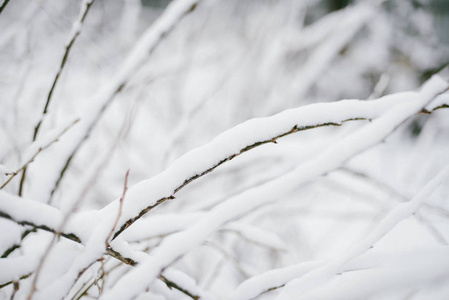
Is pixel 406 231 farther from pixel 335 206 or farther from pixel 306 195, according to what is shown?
pixel 306 195

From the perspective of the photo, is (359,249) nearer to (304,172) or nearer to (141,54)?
(304,172)

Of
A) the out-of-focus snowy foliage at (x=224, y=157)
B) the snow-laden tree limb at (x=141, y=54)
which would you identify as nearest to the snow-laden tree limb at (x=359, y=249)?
the out-of-focus snowy foliage at (x=224, y=157)

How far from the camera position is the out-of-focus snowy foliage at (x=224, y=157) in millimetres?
284

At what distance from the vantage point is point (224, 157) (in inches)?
11.1

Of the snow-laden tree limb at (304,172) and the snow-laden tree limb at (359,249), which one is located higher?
the snow-laden tree limb at (304,172)

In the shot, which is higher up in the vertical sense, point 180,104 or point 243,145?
point 180,104

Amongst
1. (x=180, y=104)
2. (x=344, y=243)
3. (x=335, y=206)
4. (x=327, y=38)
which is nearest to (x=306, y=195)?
(x=344, y=243)

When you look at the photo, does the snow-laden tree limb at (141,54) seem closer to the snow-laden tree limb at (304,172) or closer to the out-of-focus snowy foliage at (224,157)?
the out-of-focus snowy foliage at (224,157)

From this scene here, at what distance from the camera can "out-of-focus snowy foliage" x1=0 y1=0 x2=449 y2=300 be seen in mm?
284

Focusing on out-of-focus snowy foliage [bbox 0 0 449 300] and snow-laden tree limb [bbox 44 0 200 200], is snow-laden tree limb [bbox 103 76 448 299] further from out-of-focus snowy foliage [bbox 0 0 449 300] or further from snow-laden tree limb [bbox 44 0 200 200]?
snow-laden tree limb [bbox 44 0 200 200]

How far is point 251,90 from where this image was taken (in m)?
1.31

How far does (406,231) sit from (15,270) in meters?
1.65

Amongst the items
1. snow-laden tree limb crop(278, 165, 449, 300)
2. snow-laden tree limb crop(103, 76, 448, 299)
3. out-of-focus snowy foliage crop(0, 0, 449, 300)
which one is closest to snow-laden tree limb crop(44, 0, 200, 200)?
out-of-focus snowy foliage crop(0, 0, 449, 300)

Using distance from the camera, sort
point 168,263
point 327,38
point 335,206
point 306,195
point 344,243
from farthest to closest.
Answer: point 335,206, point 344,243, point 306,195, point 327,38, point 168,263
